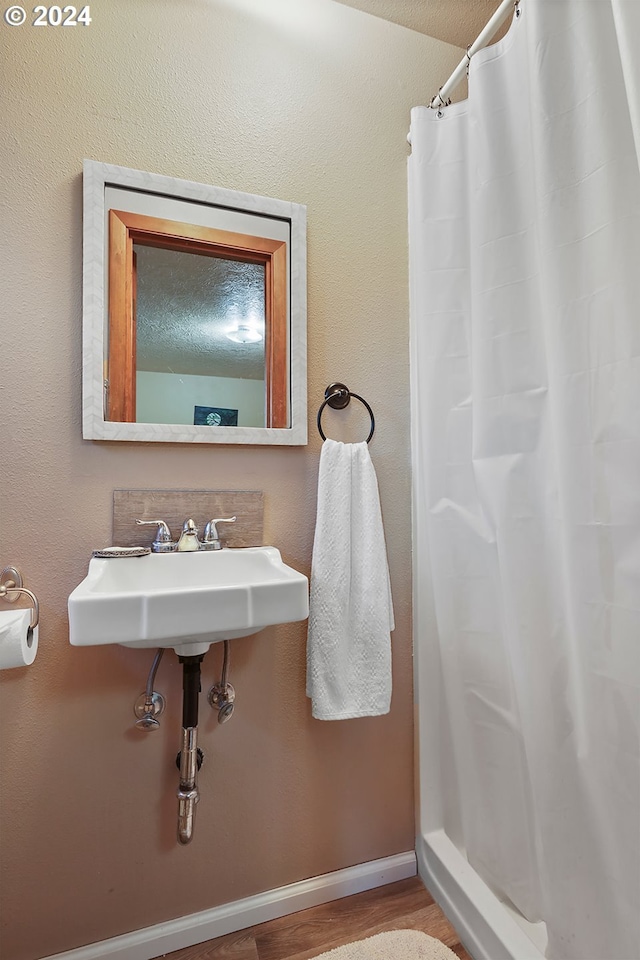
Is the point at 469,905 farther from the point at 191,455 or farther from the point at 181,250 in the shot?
the point at 181,250

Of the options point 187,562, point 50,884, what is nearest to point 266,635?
point 187,562

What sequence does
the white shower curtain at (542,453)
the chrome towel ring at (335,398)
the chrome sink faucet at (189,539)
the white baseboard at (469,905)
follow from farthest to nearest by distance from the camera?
the chrome towel ring at (335,398) < the chrome sink faucet at (189,539) < the white baseboard at (469,905) < the white shower curtain at (542,453)

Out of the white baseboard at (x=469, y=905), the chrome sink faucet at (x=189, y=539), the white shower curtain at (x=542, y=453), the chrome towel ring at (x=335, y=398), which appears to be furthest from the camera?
the chrome towel ring at (x=335, y=398)

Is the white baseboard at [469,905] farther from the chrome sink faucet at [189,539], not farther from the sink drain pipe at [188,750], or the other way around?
the chrome sink faucet at [189,539]

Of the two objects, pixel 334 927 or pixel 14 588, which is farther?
pixel 334 927

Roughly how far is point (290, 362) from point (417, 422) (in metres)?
0.40

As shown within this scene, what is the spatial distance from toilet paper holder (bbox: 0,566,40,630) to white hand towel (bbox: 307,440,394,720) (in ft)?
2.06

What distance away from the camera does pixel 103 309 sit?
1.08 m

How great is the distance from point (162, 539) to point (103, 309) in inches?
22.0

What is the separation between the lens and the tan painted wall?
3.40 feet

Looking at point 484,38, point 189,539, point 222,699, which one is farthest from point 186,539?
point 484,38

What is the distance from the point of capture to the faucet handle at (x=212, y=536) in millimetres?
1121

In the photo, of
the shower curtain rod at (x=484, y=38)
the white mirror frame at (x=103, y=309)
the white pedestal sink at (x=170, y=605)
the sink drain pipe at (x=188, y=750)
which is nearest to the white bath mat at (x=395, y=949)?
the sink drain pipe at (x=188, y=750)

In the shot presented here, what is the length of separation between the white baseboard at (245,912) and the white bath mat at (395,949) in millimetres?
138
